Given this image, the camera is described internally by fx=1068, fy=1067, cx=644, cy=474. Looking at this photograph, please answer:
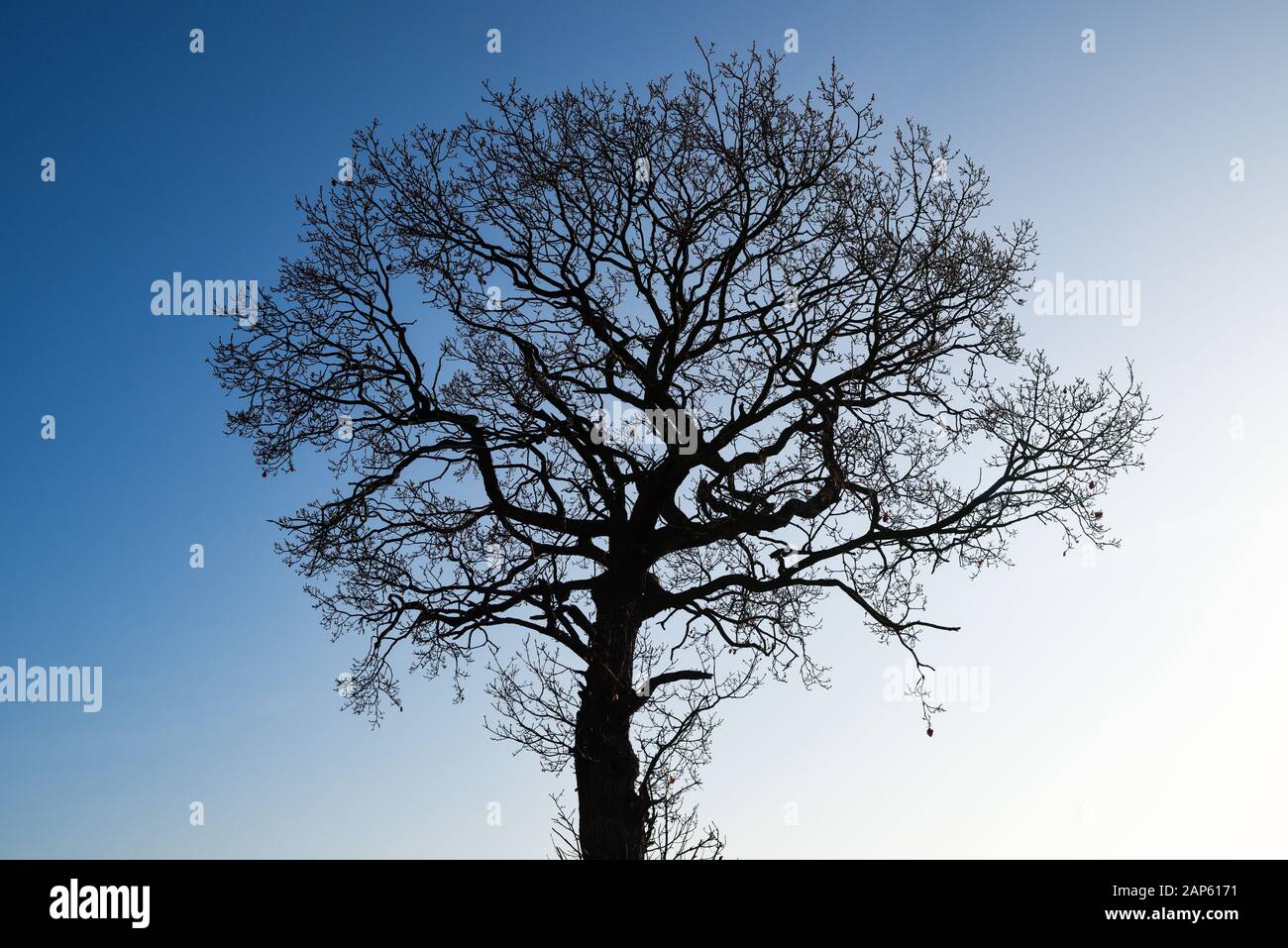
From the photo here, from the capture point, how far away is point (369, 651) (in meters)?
13.1

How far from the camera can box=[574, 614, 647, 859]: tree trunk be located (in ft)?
38.1

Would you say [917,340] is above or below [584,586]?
above

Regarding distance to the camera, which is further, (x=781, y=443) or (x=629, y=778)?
(x=781, y=443)

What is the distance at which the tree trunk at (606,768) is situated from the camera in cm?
1162

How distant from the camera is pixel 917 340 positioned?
1270cm

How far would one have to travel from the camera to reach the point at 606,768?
11812 millimetres
